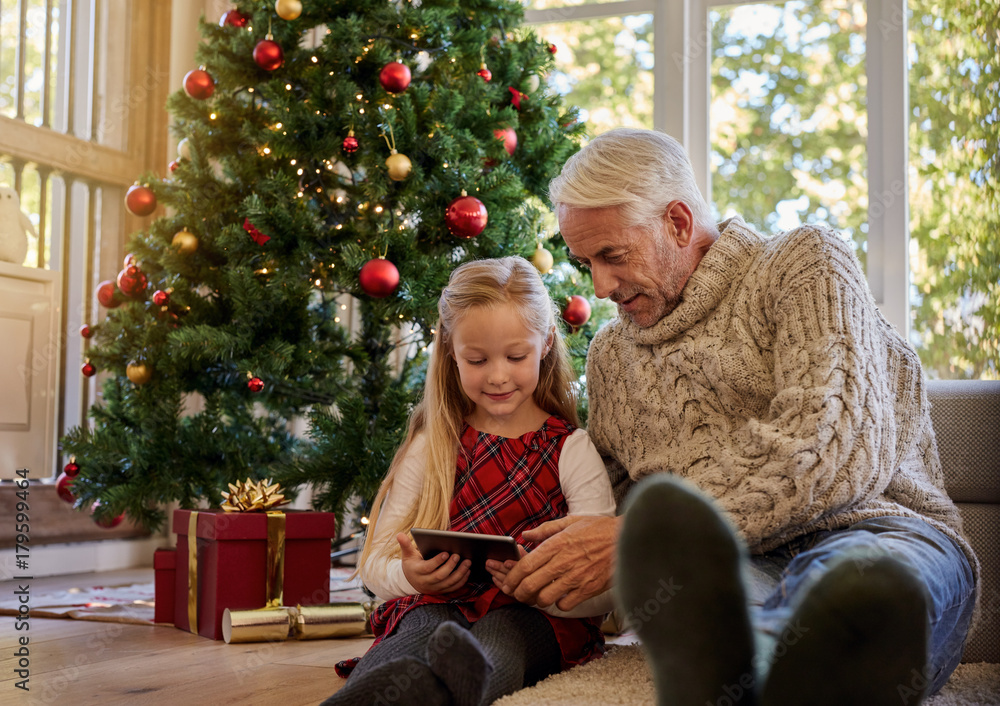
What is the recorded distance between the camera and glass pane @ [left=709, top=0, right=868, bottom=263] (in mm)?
3217

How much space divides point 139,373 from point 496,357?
45.7 inches

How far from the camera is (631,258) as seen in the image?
4.78ft

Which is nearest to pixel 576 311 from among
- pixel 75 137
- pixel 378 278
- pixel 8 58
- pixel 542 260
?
pixel 542 260

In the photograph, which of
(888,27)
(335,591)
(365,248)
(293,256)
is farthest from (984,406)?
(888,27)

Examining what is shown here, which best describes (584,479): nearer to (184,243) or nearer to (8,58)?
(184,243)

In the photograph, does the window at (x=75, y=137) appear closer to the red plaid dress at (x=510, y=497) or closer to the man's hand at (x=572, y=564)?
the red plaid dress at (x=510, y=497)

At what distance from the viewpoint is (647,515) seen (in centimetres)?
88

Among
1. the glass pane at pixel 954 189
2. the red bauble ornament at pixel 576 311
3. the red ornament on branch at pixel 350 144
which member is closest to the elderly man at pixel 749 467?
the red bauble ornament at pixel 576 311

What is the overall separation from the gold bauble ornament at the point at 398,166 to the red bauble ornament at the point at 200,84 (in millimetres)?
627

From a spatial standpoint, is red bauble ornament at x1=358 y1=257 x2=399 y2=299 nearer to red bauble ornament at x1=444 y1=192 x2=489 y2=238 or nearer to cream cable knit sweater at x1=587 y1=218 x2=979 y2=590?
red bauble ornament at x1=444 y1=192 x2=489 y2=238

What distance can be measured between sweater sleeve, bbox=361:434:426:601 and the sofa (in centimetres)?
94

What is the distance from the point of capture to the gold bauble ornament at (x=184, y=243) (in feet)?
7.66

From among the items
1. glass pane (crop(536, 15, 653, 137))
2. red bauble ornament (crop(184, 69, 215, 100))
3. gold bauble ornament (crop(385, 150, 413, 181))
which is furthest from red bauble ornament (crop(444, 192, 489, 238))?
glass pane (crop(536, 15, 653, 137))

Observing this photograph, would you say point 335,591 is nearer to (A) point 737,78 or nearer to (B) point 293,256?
(B) point 293,256
